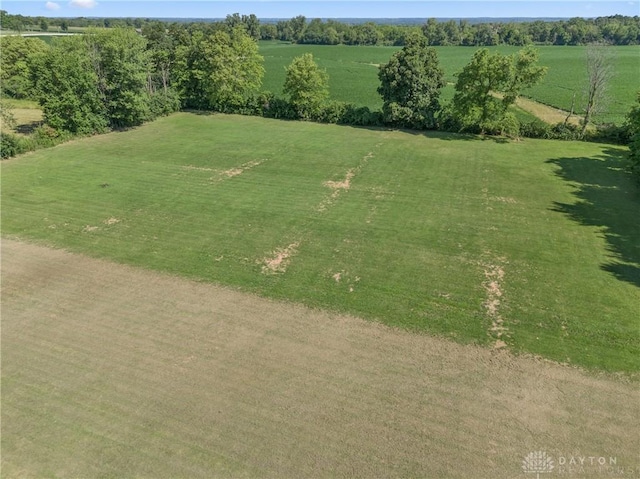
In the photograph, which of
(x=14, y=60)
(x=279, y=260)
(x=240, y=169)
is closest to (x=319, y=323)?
(x=279, y=260)

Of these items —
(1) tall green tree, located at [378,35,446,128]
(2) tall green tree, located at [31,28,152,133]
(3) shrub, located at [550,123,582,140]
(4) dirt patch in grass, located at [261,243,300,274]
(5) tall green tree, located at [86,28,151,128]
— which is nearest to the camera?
(4) dirt patch in grass, located at [261,243,300,274]

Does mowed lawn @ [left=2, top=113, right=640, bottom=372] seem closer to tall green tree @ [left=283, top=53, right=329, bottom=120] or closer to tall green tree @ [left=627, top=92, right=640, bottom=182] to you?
tall green tree @ [left=627, top=92, right=640, bottom=182]

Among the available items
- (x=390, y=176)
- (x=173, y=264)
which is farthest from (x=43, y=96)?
(x=390, y=176)

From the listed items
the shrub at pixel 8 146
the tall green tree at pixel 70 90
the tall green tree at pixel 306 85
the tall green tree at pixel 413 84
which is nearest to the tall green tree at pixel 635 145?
the tall green tree at pixel 413 84

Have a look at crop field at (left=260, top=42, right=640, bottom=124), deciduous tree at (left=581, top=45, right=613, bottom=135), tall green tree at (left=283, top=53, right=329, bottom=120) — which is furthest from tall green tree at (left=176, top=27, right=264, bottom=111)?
deciduous tree at (left=581, top=45, right=613, bottom=135)

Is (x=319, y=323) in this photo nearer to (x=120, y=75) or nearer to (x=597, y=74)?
(x=120, y=75)
